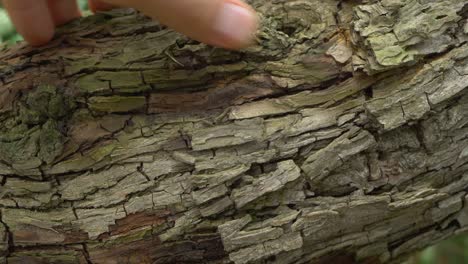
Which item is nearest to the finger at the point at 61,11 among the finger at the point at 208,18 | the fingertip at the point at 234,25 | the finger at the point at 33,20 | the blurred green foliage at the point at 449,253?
the finger at the point at 33,20

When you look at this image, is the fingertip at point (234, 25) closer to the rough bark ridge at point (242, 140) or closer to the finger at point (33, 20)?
the rough bark ridge at point (242, 140)

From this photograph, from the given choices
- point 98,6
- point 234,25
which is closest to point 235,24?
point 234,25

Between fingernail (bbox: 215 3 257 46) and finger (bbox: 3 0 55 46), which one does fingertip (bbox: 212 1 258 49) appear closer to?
fingernail (bbox: 215 3 257 46)

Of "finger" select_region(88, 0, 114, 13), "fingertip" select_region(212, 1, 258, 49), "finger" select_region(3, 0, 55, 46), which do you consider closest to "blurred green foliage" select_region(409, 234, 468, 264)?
"fingertip" select_region(212, 1, 258, 49)

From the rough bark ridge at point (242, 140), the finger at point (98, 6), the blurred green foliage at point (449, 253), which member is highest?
the finger at point (98, 6)

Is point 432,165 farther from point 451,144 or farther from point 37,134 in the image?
point 37,134

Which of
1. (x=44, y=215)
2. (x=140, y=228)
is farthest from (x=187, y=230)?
(x=44, y=215)
